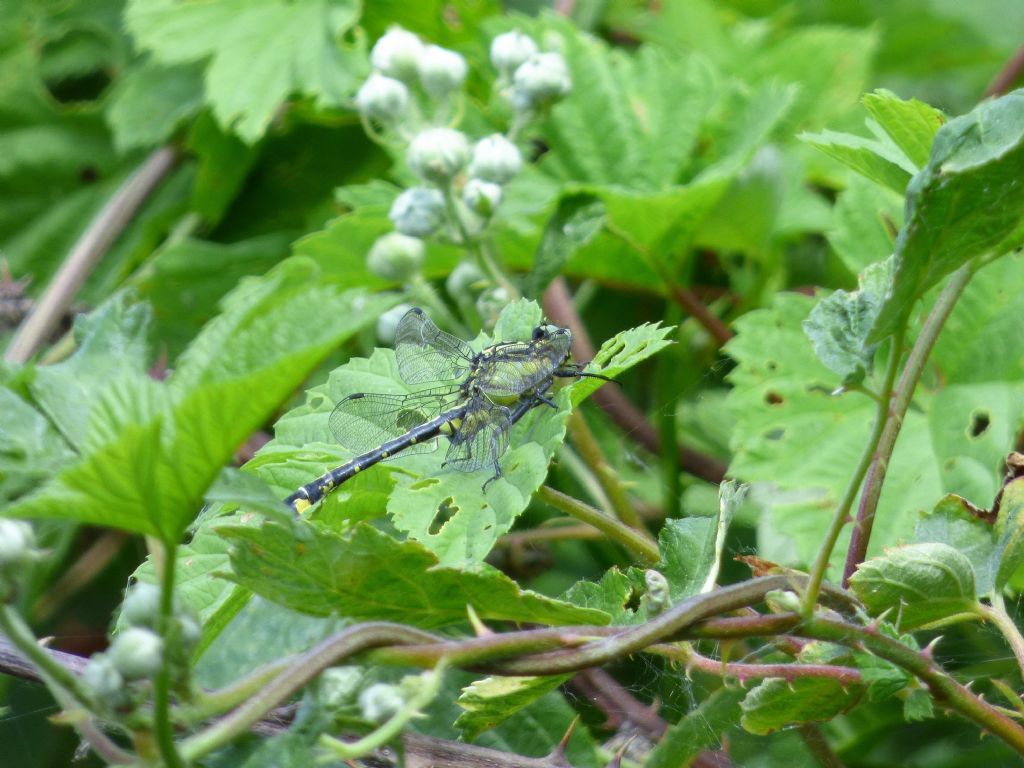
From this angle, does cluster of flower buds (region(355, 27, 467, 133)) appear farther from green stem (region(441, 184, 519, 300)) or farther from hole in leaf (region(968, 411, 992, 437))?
hole in leaf (region(968, 411, 992, 437))

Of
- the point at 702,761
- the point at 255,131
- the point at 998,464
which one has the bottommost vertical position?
the point at 702,761

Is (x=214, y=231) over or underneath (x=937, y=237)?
underneath

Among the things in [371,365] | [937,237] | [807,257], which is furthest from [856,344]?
[807,257]

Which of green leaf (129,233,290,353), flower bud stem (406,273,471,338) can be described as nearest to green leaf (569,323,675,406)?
flower bud stem (406,273,471,338)

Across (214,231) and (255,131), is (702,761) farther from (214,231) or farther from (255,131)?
(214,231)

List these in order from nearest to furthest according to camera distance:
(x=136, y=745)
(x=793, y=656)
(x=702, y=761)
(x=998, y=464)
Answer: (x=136, y=745), (x=793, y=656), (x=702, y=761), (x=998, y=464)

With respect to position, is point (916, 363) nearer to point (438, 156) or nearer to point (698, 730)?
point (698, 730)
